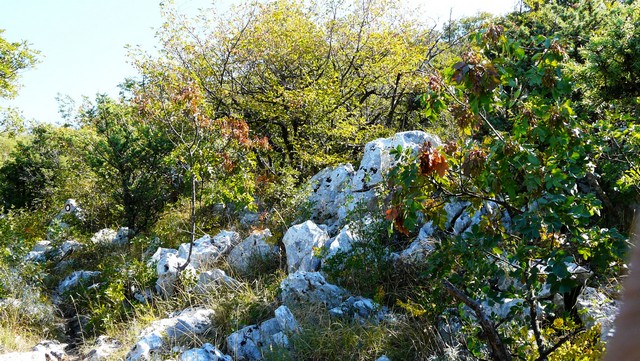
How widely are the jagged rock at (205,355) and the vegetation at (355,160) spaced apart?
24.4 inches

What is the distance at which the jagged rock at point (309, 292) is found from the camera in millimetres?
5258

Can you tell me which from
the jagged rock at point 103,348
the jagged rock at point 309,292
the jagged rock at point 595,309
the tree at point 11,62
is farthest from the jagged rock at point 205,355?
the tree at point 11,62

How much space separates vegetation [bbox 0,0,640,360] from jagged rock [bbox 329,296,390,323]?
17 centimetres

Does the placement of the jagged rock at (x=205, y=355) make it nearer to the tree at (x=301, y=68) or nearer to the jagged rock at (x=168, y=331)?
the jagged rock at (x=168, y=331)

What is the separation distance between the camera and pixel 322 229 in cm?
716

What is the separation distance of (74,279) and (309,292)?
4568 millimetres

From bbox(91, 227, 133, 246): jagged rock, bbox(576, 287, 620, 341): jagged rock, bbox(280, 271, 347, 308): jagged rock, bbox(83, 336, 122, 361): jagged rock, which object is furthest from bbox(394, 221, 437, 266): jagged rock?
bbox(91, 227, 133, 246): jagged rock

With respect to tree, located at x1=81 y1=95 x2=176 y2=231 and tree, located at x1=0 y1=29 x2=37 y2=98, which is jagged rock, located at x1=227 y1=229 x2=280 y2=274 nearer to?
tree, located at x1=81 y1=95 x2=176 y2=231

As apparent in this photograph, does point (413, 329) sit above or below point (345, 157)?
below

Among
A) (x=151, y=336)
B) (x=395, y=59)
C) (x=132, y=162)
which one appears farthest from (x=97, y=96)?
(x=151, y=336)

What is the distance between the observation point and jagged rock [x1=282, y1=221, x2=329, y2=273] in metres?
6.38

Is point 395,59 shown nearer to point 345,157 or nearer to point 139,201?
point 345,157

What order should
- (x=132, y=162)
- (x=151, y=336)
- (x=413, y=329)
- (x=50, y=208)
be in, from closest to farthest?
(x=413, y=329)
(x=151, y=336)
(x=132, y=162)
(x=50, y=208)

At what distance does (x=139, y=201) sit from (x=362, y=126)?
475 centimetres
